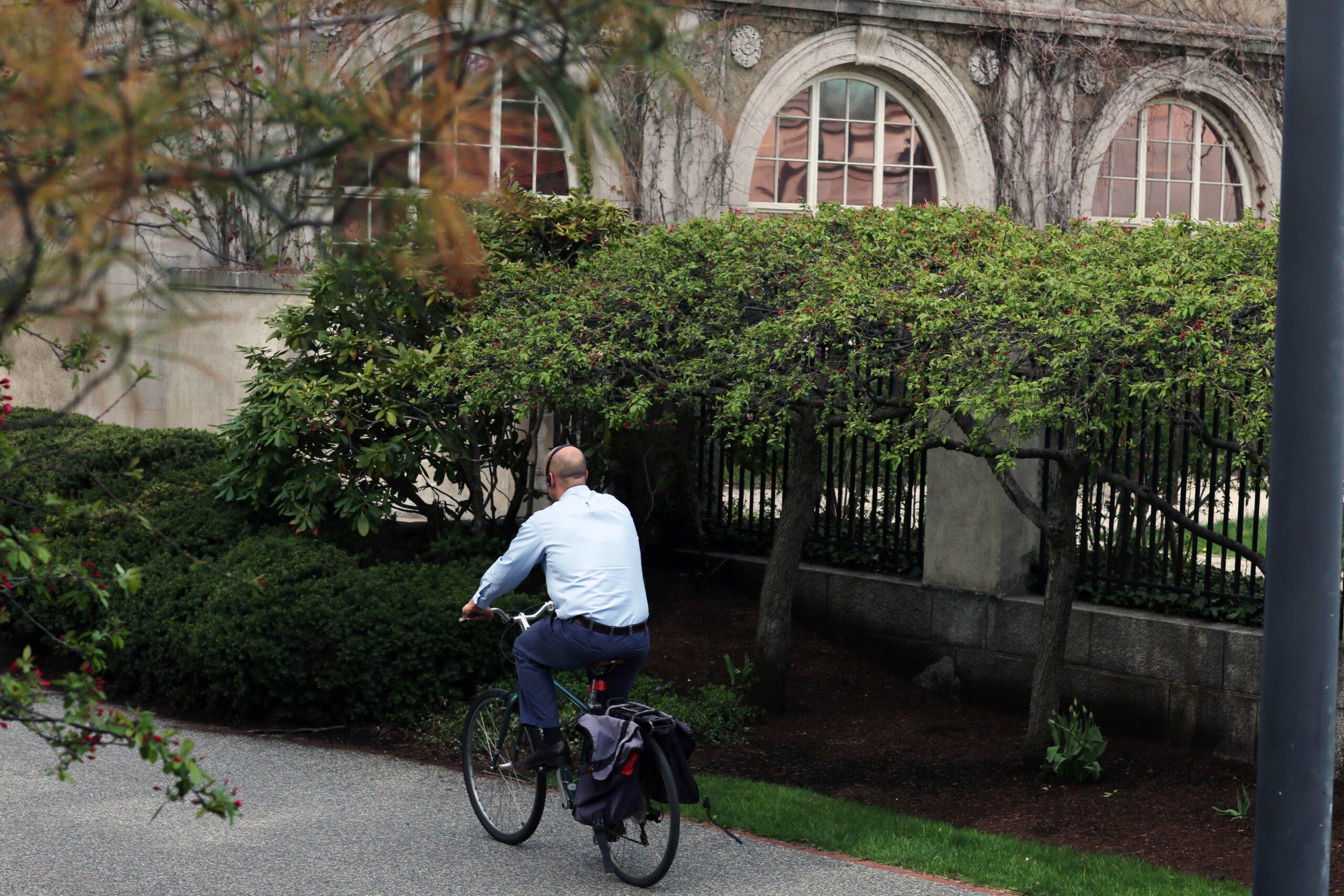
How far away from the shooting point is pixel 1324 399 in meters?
3.98

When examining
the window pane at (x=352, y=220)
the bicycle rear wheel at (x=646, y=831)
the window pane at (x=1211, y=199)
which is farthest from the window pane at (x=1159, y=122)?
the window pane at (x=352, y=220)

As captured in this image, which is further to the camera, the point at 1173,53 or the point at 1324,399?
the point at 1173,53

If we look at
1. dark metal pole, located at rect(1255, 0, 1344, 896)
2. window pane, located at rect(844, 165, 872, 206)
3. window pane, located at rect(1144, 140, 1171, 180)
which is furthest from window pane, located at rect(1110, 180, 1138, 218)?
dark metal pole, located at rect(1255, 0, 1344, 896)

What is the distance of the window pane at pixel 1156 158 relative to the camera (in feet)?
63.7

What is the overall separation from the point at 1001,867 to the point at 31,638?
7.14m

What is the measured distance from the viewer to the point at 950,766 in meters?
7.88

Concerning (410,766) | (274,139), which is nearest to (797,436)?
(410,766)

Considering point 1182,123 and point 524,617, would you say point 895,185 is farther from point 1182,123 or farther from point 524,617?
point 524,617

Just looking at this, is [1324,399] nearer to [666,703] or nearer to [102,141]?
[102,141]

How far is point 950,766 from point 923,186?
39.4 ft

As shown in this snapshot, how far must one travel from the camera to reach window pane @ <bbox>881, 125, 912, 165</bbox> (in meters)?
18.1

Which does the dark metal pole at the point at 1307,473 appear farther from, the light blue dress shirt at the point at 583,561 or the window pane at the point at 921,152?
the window pane at the point at 921,152

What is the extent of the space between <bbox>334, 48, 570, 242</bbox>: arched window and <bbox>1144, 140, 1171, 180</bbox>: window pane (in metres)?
18.7

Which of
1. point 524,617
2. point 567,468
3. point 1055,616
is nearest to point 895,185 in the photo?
point 1055,616
